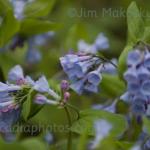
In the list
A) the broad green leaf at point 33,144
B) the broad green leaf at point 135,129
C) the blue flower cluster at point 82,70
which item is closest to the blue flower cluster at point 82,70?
the blue flower cluster at point 82,70

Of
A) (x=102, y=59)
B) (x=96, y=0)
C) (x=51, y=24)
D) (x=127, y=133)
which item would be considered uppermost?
(x=96, y=0)

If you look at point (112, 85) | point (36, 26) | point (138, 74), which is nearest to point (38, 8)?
point (36, 26)

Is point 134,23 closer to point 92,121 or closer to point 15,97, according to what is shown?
point 92,121

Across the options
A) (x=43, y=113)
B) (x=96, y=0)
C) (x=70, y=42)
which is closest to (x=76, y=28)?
(x=70, y=42)

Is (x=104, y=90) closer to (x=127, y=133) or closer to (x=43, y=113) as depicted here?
(x=127, y=133)

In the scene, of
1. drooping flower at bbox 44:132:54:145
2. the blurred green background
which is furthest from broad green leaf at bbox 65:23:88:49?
drooping flower at bbox 44:132:54:145

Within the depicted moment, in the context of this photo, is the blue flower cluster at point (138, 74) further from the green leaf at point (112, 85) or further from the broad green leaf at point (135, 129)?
the green leaf at point (112, 85)

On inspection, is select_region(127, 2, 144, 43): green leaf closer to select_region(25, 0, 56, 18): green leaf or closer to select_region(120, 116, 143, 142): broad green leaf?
select_region(120, 116, 143, 142): broad green leaf
